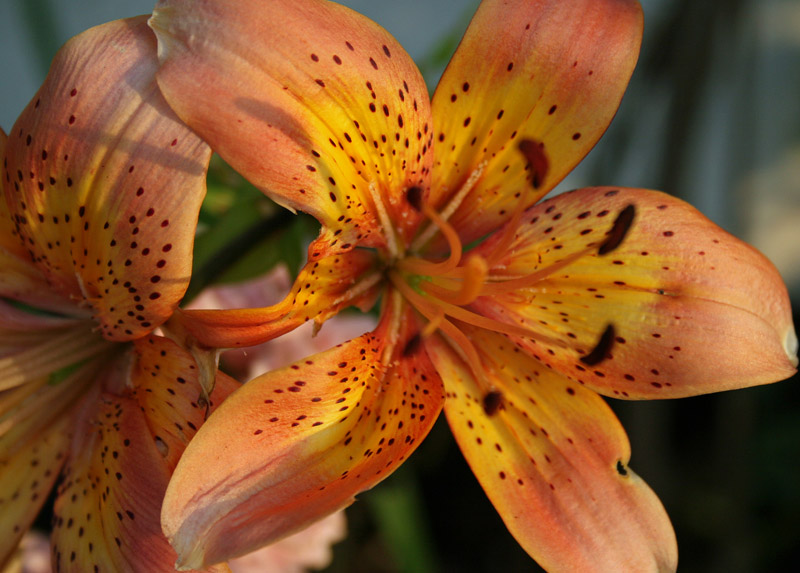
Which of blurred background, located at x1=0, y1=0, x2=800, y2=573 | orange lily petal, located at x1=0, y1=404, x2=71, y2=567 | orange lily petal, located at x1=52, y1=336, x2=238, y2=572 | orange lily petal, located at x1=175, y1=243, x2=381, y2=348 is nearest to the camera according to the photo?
orange lily petal, located at x1=175, y1=243, x2=381, y2=348

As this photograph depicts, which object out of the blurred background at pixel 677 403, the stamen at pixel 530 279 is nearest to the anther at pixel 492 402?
the stamen at pixel 530 279

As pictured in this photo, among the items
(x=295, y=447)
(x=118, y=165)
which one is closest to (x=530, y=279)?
(x=295, y=447)

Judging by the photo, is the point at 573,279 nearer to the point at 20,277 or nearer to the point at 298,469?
the point at 298,469

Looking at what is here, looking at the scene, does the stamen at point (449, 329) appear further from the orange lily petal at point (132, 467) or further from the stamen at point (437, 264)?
the orange lily petal at point (132, 467)

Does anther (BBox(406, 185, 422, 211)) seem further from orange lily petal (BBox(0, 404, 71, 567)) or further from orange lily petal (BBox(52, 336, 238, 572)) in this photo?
orange lily petal (BBox(0, 404, 71, 567))

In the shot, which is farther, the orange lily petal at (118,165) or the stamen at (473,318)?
the stamen at (473,318)

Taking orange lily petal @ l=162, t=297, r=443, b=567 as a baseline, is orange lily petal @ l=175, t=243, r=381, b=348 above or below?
above

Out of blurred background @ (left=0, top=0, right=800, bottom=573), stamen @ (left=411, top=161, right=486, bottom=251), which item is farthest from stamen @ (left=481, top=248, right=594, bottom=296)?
blurred background @ (left=0, top=0, right=800, bottom=573)

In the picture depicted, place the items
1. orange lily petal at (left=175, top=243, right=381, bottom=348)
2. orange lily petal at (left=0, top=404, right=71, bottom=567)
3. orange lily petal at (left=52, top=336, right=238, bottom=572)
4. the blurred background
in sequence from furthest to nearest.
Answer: the blurred background
orange lily petal at (left=0, top=404, right=71, bottom=567)
orange lily petal at (left=52, top=336, right=238, bottom=572)
orange lily petal at (left=175, top=243, right=381, bottom=348)

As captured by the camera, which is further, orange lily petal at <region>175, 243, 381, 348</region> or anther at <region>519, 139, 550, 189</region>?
anther at <region>519, 139, 550, 189</region>
